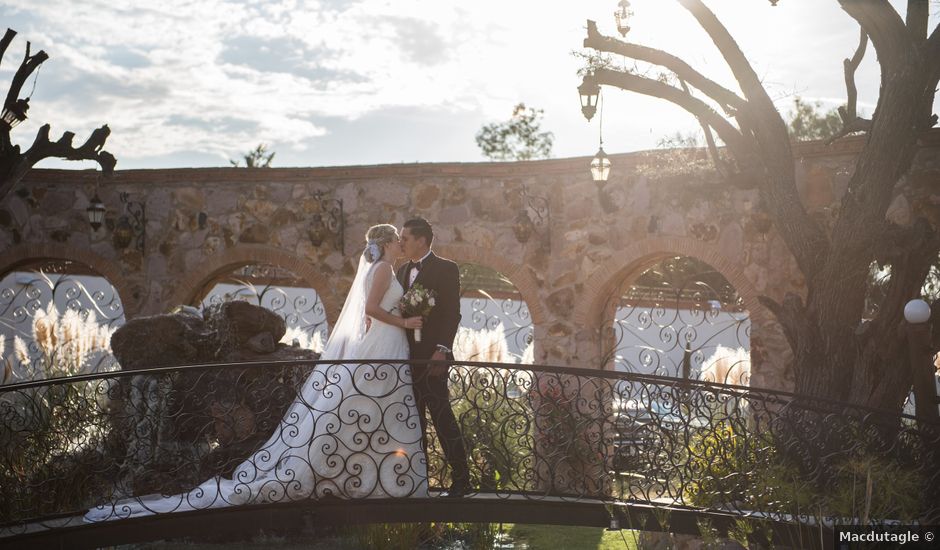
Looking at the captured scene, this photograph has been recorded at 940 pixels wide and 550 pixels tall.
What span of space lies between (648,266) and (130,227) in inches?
301

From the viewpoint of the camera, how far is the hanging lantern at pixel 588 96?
10344mm

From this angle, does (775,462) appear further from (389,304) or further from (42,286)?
(42,286)

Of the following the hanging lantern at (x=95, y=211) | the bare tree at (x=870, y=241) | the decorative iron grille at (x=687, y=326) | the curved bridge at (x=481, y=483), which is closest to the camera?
the curved bridge at (x=481, y=483)

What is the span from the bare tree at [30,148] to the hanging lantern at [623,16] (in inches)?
268

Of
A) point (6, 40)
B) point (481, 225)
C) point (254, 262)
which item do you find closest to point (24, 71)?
point (6, 40)

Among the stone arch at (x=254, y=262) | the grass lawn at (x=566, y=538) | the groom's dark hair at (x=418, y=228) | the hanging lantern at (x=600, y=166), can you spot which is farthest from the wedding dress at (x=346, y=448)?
the stone arch at (x=254, y=262)

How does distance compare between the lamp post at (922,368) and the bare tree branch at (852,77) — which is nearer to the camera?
the lamp post at (922,368)

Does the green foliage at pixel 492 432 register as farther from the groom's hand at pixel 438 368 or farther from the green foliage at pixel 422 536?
the green foliage at pixel 422 536

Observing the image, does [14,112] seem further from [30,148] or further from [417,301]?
[417,301]

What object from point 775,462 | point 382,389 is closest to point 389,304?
point 382,389

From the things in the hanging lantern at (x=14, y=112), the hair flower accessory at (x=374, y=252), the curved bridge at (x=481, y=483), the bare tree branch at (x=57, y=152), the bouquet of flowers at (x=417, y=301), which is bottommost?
the curved bridge at (x=481, y=483)

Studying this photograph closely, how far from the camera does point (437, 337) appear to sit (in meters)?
7.91

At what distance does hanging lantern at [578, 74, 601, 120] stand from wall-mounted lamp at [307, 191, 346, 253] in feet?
15.3

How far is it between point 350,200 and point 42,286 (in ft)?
31.4
